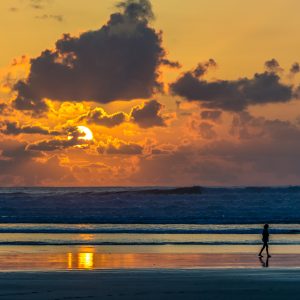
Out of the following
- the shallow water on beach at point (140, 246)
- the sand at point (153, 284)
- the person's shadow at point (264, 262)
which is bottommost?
the sand at point (153, 284)

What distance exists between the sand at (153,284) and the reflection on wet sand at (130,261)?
2.21m

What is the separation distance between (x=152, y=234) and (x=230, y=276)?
22686mm

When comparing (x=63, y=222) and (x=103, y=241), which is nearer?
(x=103, y=241)

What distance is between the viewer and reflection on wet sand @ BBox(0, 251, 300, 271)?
29.4 metres

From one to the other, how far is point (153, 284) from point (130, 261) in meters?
7.95

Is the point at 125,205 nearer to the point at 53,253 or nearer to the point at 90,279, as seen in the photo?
the point at 53,253

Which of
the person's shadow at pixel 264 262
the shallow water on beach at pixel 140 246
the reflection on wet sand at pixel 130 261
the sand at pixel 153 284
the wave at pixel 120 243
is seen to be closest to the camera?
the sand at pixel 153 284

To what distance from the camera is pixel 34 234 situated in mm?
47438

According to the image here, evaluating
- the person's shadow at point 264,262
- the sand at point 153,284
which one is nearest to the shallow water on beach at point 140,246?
the person's shadow at point 264,262

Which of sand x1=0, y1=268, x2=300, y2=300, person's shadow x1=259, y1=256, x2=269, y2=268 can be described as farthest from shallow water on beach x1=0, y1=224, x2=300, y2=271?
sand x1=0, y1=268, x2=300, y2=300

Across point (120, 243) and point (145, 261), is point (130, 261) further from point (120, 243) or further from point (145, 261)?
point (120, 243)

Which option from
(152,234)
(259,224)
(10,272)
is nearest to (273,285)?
(10,272)

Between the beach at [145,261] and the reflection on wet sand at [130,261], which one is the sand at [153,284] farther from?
the reflection on wet sand at [130,261]

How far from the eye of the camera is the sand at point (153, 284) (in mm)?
21531
